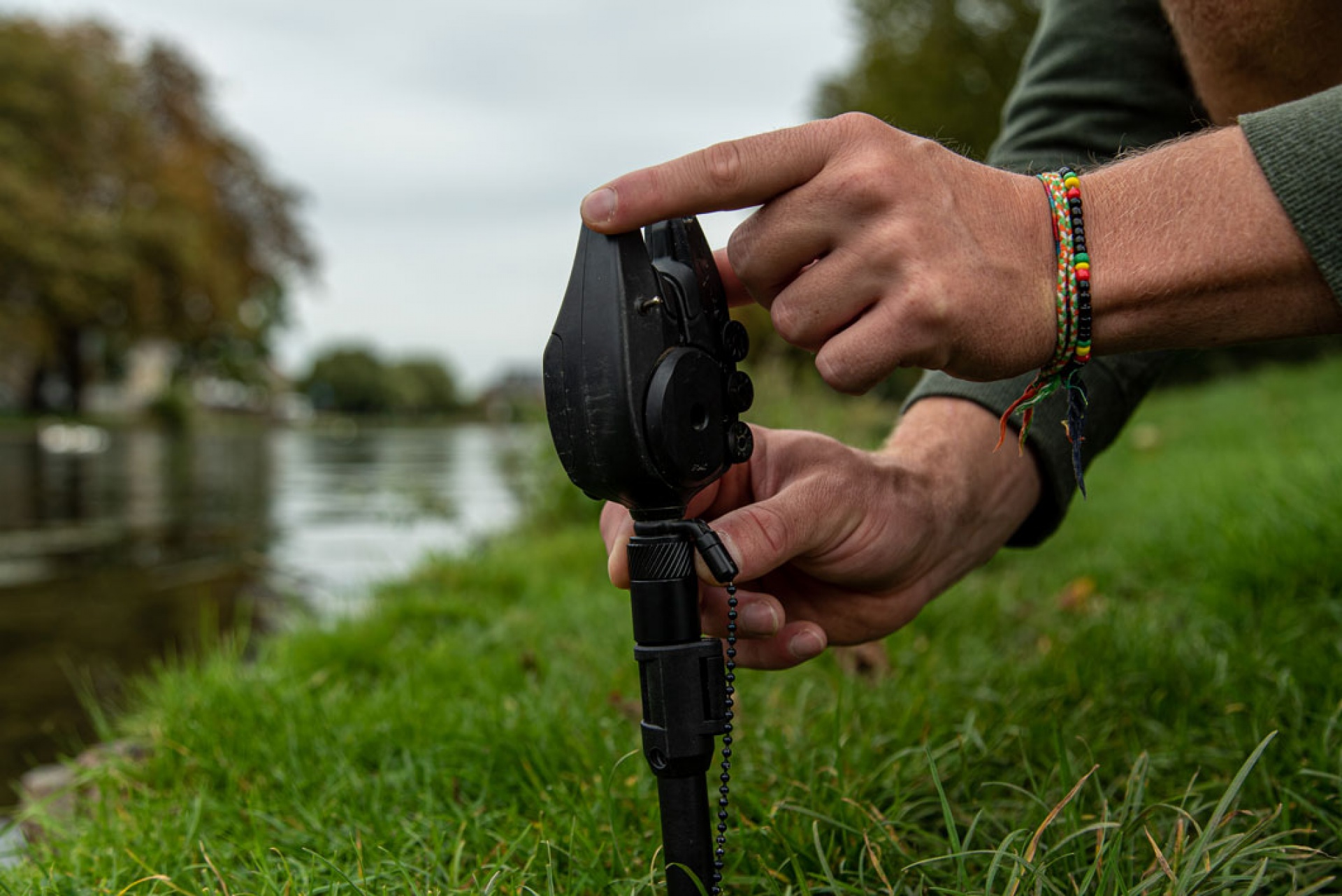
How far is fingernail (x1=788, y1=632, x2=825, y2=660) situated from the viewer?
1.42m

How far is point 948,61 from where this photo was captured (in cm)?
1714

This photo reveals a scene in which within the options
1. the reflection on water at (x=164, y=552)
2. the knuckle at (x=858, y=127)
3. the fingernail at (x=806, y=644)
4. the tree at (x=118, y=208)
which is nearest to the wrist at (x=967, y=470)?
the fingernail at (x=806, y=644)

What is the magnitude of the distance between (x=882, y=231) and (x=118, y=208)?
107 feet

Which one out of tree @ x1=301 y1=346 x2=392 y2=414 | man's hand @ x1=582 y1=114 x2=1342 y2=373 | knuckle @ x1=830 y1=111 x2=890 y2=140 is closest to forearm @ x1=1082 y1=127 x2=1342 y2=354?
man's hand @ x1=582 y1=114 x2=1342 y2=373

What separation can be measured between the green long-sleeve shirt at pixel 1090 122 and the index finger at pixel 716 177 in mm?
824

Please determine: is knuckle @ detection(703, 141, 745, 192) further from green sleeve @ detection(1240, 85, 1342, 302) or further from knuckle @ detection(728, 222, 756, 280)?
green sleeve @ detection(1240, 85, 1342, 302)

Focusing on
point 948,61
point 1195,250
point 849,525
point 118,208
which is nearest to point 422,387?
point 118,208

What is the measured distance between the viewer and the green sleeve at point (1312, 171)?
108 centimetres

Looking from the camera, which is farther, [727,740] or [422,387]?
[422,387]

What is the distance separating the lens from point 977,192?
114 centimetres

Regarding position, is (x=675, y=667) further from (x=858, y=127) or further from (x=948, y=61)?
(x=948, y=61)

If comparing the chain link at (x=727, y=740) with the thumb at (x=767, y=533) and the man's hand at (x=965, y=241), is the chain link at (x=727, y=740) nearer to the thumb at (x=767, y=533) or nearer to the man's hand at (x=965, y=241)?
the thumb at (x=767, y=533)

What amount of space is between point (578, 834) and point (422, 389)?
314 feet

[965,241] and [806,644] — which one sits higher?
[965,241]
